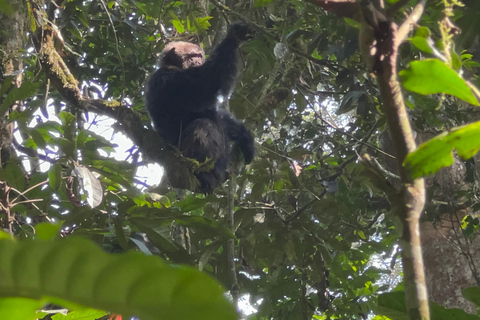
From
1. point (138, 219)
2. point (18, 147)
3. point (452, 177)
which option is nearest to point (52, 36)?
point (18, 147)

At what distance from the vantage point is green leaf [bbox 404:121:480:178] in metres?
0.66

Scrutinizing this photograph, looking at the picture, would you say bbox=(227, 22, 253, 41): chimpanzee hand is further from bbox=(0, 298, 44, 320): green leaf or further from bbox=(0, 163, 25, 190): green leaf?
bbox=(0, 298, 44, 320): green leaf

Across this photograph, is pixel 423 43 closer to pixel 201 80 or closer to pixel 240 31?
pixel 240 31

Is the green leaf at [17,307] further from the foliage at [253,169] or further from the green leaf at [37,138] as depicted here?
the green leaf at [37,138]

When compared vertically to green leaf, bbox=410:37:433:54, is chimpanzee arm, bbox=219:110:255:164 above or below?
above

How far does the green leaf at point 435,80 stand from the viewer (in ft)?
2.10

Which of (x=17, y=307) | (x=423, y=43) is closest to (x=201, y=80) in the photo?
(x=423, y=43)

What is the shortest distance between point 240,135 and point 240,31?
111cm

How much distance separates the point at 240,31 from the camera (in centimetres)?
448

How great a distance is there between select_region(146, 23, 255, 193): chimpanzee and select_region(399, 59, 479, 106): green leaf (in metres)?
3.84

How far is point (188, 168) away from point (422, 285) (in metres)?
3.70

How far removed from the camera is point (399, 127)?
729mm

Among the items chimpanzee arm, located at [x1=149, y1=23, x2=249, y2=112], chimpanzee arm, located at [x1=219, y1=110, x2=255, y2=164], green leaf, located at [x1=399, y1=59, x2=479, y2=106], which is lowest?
green leaf, located at [x1=399, y1=59, x2=479, y2=106]

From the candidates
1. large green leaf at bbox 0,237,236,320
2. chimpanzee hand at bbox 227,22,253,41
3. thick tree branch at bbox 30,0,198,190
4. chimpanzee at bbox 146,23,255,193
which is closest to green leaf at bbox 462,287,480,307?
large green leaf at bbox 0,237,236,320
